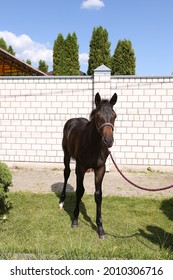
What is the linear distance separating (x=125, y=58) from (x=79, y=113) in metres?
13.2

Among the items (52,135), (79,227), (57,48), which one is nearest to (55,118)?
(52,135)

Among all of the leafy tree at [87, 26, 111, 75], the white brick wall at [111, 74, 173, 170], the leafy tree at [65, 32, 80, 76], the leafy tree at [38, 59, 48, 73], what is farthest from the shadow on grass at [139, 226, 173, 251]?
the leafy tree at [38, 59, 48, 73]

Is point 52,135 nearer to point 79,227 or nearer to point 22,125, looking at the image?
point 22,125

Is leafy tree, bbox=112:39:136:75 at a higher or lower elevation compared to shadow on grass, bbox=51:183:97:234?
higher

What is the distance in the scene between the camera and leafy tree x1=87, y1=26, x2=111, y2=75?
20.5 m

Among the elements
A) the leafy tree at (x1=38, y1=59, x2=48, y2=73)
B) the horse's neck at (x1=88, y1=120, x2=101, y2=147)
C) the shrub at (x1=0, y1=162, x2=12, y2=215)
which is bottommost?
the shrub at (x1=0, y1=162, x2=12, y2=215)

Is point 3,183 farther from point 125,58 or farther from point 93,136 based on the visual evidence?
point 125,58

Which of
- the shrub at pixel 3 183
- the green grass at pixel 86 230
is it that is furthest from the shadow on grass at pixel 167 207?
the shrub at pixel 3 183

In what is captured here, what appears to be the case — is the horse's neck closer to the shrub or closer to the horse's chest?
the horse's chest

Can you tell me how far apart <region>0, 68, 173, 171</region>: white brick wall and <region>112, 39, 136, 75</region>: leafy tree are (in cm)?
1245

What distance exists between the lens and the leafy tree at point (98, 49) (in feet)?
67.2

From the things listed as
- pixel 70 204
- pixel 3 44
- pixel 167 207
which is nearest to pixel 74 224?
pixel 70 204

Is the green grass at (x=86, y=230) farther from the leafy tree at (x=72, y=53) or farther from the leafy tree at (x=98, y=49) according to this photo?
the leafy tree at (x=72, y=53)

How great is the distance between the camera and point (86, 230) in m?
4.46
